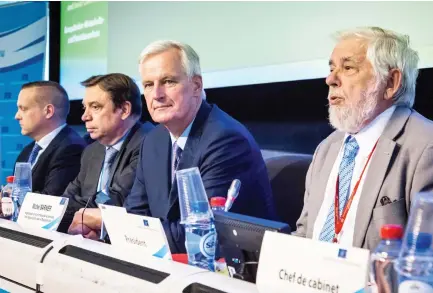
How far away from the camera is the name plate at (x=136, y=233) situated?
1388mm

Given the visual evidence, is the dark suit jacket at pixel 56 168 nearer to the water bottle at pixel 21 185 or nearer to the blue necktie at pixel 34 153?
the blue necktie at pixel 34 153

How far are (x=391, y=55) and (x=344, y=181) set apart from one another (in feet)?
1.45

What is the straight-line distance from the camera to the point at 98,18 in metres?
4.29

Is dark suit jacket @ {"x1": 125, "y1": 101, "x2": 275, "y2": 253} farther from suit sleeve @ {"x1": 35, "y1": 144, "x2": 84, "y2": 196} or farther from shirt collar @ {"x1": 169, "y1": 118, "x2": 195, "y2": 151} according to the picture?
suit sleeve @ {"x1": 35, "y1": 144, "x2": 84, "y2": 196}

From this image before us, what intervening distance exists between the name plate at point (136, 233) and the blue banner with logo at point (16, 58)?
3.82m

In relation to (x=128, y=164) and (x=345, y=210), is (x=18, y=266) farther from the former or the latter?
(x=128, y=164)

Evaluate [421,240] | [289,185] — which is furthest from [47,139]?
[421,240]

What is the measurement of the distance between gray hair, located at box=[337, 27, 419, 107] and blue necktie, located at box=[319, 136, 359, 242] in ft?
0.73

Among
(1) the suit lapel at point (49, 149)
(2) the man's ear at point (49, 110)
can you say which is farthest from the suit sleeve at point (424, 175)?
(2) the man's ear at point (49, 110)

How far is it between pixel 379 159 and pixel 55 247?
98 centimetres

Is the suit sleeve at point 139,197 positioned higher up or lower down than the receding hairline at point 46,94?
lower down

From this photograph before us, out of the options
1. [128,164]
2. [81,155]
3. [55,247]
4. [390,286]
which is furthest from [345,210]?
[81,155]

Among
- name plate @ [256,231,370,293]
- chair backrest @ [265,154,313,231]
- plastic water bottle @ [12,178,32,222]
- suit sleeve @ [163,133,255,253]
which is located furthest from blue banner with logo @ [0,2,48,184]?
name plate @ [256,231,370,293]

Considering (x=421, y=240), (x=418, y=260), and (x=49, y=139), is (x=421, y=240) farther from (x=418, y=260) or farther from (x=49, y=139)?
(x=49, y=139)
